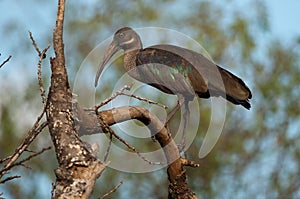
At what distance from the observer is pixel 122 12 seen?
22.0 metres

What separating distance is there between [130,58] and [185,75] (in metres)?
0.90

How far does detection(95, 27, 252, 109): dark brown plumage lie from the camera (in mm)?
9016

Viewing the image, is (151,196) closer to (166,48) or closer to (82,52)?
(82,52)

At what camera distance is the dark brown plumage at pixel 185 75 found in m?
9.02

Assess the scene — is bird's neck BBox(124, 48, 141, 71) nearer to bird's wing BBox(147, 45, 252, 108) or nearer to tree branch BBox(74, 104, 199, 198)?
bird's wing BBox(147, 45, 252, 108)

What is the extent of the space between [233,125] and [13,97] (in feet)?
23.8

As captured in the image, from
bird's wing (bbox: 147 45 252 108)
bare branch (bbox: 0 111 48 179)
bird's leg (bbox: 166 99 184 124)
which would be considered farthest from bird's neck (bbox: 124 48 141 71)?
bare branch (bbox: 0 111 48 179)

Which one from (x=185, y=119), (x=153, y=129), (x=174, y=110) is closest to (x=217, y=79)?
(x=185, y=119)

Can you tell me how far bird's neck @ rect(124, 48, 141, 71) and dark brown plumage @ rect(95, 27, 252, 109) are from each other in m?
0.09

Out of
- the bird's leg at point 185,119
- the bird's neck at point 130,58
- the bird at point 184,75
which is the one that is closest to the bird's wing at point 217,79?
the bird at point 184,75

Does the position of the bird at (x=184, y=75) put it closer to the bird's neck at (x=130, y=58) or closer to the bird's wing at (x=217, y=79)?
the bird's wing at (x=217, y=79)

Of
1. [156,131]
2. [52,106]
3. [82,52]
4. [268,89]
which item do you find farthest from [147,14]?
[52,106]

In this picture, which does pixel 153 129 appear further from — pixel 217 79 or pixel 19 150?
pixel 217 79

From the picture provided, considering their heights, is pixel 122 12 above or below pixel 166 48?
above
